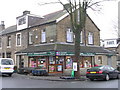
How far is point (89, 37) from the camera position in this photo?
2964 centimetres

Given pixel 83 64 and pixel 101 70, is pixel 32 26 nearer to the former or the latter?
pixel 83 64

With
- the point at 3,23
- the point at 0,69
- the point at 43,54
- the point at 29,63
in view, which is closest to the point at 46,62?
the point at 43,54

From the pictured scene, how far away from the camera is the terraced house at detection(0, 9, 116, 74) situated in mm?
24500

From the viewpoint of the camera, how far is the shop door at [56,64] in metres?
24.3

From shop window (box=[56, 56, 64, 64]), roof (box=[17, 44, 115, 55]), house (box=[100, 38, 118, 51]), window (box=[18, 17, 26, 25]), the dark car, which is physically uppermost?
window (box=[18, 17, 26, 25])

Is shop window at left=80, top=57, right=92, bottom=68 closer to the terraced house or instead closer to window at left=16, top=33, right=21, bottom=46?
the terraced house

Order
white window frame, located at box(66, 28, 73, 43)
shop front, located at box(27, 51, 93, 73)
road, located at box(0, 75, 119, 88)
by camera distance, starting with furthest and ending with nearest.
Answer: white window frame, located at box(66, 28, 73, 43), shop front, located at box(27, 51, 93, 73), road, located at box(0, 75, 119, 88)

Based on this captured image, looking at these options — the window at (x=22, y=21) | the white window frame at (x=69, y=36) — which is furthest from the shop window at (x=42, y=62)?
the window at (x=22, y=21)

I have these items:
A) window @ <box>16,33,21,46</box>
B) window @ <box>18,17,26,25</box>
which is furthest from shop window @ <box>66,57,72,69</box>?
window @ <box>18,17,26,25</box>

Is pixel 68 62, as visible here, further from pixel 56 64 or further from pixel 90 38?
pixel 90 38

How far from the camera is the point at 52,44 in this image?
25047 mm

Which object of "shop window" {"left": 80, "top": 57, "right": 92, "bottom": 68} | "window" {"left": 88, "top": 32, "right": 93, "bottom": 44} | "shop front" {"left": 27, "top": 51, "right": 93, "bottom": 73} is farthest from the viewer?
"window" {"left": 88, "top": 32, "right": 93, "bottom": 44}

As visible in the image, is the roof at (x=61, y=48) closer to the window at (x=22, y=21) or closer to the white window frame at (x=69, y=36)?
the white window frame at (x=69, y=36)

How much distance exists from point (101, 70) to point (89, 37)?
42.1ft
